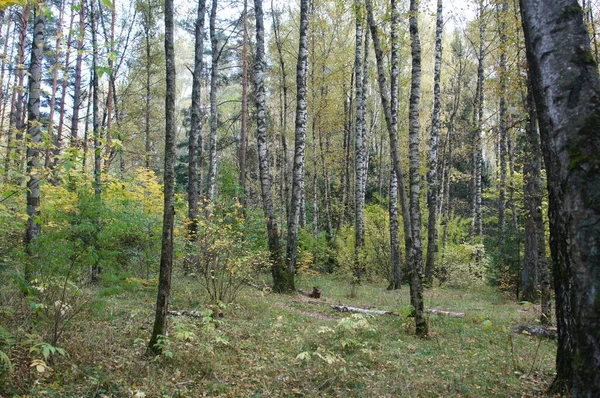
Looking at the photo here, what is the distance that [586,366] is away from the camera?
1850mm

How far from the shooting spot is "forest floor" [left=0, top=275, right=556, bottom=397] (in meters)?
3.90

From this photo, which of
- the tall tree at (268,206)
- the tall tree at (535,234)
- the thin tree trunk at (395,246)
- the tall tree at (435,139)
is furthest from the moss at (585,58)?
the thin tree trunk at (395,246)

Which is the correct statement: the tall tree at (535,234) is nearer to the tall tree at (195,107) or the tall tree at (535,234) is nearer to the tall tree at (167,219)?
the tall tree at (167,219)

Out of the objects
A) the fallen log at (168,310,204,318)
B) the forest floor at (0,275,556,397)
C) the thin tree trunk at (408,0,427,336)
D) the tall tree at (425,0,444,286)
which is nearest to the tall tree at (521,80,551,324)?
the forest floor at (0,275,556,397)

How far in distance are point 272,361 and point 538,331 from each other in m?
5.08

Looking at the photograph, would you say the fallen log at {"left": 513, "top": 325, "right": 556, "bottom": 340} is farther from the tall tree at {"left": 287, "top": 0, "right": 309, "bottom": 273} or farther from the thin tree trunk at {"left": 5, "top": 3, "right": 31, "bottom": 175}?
the thin tree trunk at {"left": 5, "top": 3, "right": 31, "bottom": 175}

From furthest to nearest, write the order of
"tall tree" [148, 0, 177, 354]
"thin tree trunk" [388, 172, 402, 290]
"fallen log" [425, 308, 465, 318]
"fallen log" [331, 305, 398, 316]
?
"thin tree trunk" [388, 172, 402, 290], "fallen log" [425, 308, 465, 318], "fallen log" [331, 305, 398, 316], "tall tree" [148, 0, 177, 354]

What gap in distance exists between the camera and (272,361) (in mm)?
4969

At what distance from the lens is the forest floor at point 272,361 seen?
154 inches

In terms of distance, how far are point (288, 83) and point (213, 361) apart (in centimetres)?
1755

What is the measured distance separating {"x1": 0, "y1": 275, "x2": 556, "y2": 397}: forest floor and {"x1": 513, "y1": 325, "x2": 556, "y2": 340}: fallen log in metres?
0.21

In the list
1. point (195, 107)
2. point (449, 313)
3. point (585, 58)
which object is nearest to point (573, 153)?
point (585, 58)

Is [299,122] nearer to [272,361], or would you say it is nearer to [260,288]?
[260,288]

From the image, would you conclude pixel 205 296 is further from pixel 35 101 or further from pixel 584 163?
pixel 584 163
